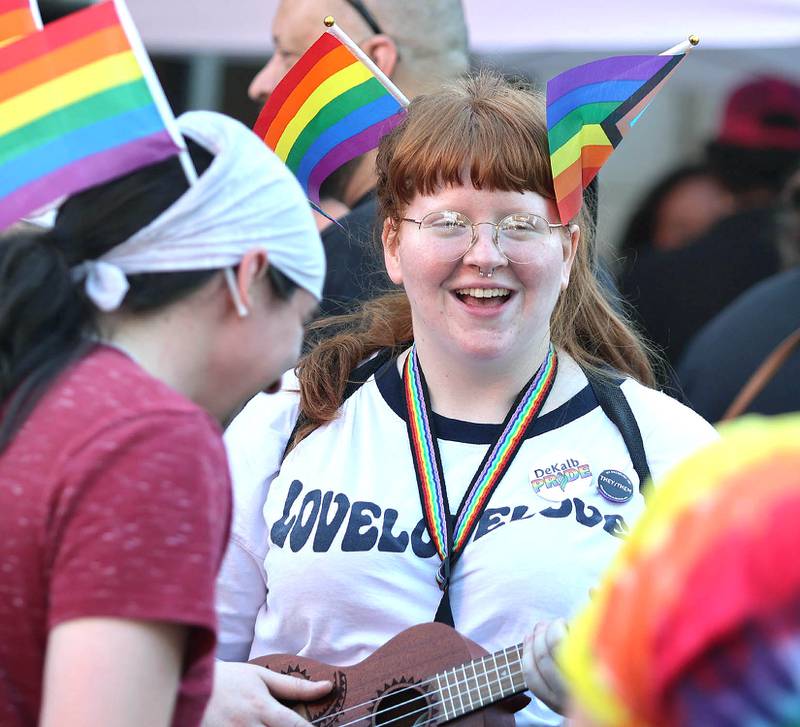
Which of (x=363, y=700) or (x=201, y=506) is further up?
(x=201, y=506)

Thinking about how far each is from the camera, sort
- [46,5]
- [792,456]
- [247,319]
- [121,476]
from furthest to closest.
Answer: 1. [46,5]
2. [247,319]
3. [121,476]
4. [792,456]

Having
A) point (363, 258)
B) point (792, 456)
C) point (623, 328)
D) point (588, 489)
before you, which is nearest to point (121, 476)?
point (792, 456)

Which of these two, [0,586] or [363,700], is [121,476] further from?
[363,700]

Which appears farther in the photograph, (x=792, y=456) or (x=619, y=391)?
(x=619, y=391)

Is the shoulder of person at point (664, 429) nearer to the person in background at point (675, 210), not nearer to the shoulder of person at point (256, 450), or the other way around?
the shoulder of person at point (256, 450)

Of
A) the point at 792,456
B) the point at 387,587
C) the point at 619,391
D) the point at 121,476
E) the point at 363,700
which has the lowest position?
the point at 363,700

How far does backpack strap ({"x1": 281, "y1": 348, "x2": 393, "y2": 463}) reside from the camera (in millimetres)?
2768

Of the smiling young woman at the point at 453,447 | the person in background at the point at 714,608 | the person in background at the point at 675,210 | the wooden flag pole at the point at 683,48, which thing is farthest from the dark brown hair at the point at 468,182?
the person in background at the point at 675,210

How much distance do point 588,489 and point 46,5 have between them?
18.0 feet

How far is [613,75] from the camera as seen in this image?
2660 mm

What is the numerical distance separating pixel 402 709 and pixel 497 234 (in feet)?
3.12

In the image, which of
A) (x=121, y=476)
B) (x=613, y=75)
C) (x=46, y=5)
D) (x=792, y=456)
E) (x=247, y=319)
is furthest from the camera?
(x=46, y=5)

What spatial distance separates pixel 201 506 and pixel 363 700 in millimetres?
1001

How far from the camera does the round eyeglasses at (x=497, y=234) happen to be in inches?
103
